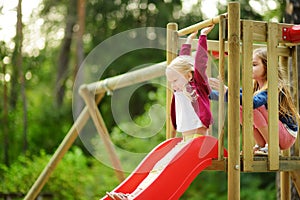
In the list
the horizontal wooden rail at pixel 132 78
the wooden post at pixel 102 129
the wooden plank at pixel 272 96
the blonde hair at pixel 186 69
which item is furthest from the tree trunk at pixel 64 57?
Result: the wooden plank at pixel 272 96

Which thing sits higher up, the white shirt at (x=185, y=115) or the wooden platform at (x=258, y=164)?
the white shirt at (x=185, y=115)

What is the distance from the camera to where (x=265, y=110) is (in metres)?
4.08

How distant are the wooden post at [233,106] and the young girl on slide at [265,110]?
346mm

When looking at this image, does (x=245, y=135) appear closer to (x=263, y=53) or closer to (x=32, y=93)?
(x=263, y=53)

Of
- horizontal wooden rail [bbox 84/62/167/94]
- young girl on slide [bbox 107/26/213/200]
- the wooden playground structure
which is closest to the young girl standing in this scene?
young girl on slide [bbox 107/26/213/200]

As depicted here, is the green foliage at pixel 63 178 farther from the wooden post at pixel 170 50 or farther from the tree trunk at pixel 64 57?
the tree trunk at pixel 64 57

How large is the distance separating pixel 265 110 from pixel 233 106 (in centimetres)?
58

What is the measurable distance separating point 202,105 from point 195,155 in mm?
371

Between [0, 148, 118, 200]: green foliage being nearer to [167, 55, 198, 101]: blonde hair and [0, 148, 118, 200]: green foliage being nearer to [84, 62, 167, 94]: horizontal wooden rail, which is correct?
[84, 62, 167, 94]: horizontal wooden rail

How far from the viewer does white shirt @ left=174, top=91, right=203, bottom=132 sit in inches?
154

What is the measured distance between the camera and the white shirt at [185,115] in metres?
3.91

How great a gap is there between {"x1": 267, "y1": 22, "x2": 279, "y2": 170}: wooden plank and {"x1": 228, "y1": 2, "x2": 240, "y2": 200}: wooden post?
0.29 metres

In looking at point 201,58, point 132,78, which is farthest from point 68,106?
point 201,58

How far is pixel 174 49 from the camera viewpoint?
4562 mm
